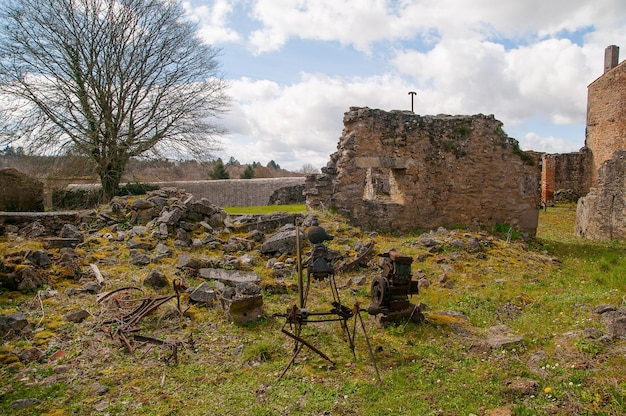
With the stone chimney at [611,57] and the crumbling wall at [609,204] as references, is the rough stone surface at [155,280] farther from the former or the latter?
the stone chimney at [611,57]

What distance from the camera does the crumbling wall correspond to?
11883mm

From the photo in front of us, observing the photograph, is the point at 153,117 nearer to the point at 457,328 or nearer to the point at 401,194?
the point at 401,194

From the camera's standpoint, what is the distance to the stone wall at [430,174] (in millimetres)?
11719

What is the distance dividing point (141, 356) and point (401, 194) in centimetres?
865

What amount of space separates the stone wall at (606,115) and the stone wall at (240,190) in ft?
56.4

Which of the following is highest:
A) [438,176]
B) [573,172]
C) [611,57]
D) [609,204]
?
[611,57]

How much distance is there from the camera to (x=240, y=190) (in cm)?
2255

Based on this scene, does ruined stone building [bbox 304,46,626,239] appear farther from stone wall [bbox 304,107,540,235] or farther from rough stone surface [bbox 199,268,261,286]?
rough stone surface [bbox 199,268,261,286]

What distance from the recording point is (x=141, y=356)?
4.86 m

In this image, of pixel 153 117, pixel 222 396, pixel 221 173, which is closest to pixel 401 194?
pixel 222 396

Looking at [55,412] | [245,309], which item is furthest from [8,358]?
[245,309]

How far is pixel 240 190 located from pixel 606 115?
21.0 meters

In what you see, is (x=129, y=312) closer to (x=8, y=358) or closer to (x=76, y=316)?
(x=76, y=316)

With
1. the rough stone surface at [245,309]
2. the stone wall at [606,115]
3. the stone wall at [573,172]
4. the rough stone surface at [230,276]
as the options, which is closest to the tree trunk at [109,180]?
the rough stone surface at [230,276]
